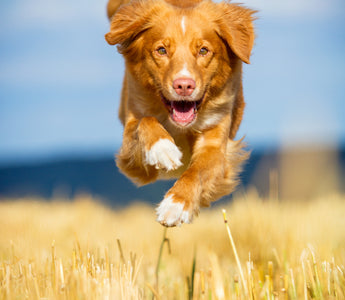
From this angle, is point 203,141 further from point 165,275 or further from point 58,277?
point 58,277

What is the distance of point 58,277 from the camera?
317 centimetres

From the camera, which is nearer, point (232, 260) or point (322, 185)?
point (232, 260)

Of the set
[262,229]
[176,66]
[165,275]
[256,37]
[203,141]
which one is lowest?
[165,275]

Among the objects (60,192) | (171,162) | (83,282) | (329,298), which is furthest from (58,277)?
(60,192)

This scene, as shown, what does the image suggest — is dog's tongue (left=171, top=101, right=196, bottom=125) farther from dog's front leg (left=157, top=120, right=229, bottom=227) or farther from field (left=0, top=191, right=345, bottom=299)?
field (left=0, top=191, right=345, bottom=299)

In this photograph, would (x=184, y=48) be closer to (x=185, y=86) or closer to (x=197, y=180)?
(x=185, y=86)

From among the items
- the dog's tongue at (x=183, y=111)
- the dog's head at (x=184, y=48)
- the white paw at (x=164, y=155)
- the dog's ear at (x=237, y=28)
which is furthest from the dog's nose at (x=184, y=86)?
the dog's ear at (x=237, y=28)

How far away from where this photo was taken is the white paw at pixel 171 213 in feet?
11.5

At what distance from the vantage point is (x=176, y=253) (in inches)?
233

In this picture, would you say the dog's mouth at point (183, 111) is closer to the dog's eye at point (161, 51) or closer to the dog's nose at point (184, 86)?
the dog's nose at point (184, 86)

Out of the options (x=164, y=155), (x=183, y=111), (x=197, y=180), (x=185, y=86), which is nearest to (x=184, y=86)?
(x=185, y=86)

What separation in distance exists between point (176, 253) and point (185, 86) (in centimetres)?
264

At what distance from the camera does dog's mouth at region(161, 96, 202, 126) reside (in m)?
4.07

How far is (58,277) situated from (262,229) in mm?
2725
